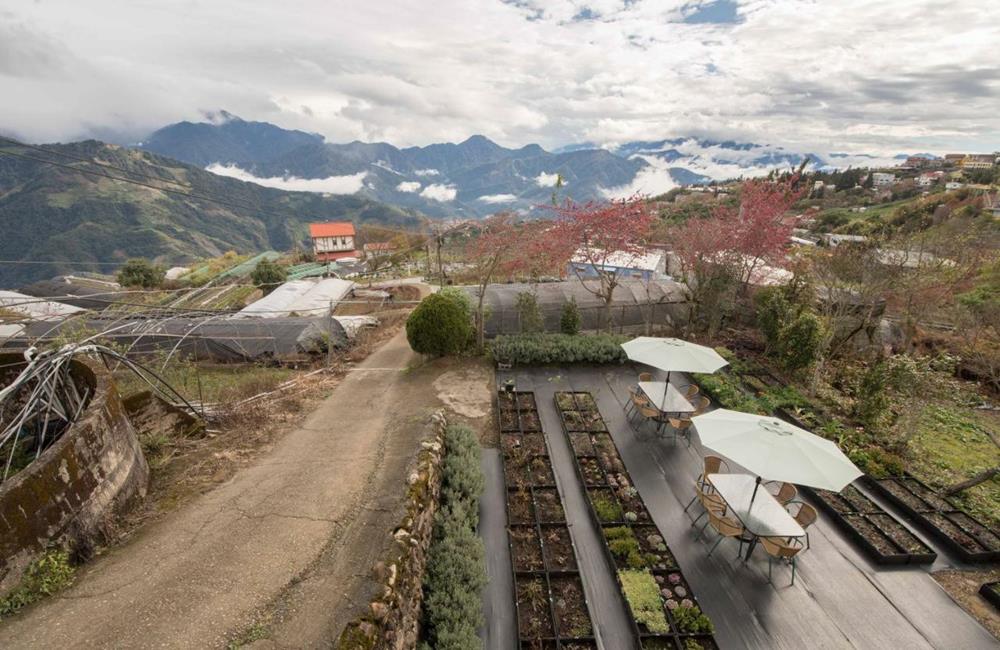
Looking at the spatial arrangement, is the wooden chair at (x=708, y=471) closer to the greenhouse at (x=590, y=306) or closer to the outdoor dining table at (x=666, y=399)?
the outdoor dining table at (x=666, y=399)

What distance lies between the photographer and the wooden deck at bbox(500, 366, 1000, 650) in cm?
571

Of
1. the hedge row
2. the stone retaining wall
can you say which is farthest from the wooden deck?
the hedge row

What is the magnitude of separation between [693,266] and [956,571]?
1099cm

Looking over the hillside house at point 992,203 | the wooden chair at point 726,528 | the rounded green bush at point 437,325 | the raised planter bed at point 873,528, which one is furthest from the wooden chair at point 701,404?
the hillside house at point 992,203

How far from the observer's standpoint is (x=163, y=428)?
8.12m

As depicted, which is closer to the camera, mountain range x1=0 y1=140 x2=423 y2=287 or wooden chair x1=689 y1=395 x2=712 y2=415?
wooden chair x1=689 y1=395 x2=712 y2=415

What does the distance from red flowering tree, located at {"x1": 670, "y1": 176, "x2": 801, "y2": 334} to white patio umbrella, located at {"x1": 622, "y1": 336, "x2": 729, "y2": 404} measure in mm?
6460

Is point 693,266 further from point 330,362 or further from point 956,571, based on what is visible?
point 330,362

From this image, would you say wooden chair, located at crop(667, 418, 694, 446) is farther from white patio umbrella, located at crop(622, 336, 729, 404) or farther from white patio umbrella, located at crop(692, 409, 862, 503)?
white patio umbrella, located at crop(692, 409, 862, 503)

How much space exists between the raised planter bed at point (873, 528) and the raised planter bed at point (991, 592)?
0.58 meters

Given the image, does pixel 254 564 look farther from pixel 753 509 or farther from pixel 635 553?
pixel 753 509

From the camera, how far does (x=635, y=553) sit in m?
6.79

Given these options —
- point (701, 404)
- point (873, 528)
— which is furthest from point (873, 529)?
point (701, 404)

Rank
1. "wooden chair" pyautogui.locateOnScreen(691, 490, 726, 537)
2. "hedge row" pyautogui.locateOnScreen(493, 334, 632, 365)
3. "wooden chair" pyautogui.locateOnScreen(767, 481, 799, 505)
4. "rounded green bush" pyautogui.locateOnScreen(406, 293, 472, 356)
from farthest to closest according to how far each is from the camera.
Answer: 1. "hedge row" pyautogui.locateOnScreen(493, 334, 632, 365)
2. "rounded green bush" pyautogui.locateOnScreen(406, 293, 472, 356)
3. "wooden chair" pyautogui.locateOnScreen(767, 481, 799, 505)
4. "wooden chair" pyautogui.locateOnScreen(691, 490, 726, 537)
